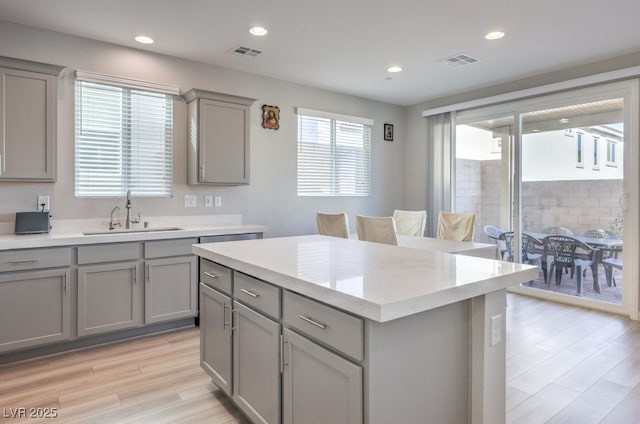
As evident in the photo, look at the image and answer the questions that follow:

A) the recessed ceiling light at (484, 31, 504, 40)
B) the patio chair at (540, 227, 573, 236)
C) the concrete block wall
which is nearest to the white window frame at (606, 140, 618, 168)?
the concrete block wall

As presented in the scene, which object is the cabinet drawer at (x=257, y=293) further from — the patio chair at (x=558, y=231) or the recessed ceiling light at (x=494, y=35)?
the patio chair at (x=558, y=231)

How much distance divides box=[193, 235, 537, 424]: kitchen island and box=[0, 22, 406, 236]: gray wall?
2235 mm

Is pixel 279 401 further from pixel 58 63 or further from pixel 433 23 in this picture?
pixel 58 63

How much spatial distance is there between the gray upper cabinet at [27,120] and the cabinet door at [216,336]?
187 cm

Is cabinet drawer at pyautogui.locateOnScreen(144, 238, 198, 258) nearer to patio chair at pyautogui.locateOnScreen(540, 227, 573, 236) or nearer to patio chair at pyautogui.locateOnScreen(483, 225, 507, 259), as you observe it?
patio chair at pyautogui.locateOnScreen(483, 225, 507, 259)

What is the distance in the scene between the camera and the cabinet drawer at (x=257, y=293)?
160 cm

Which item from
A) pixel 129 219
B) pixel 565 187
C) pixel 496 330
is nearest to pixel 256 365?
pixel 496 330

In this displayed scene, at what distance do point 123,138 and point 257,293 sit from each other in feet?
8.74

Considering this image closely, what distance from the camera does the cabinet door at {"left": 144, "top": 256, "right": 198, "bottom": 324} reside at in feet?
10.5

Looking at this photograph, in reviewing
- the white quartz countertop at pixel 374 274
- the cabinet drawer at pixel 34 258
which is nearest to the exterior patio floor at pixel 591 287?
the white quartz countertop at pixel 374 274

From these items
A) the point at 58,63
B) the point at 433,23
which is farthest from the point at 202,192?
the point at 433,23

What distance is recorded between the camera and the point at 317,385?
4.50 ft

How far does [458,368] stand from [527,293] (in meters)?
3.76

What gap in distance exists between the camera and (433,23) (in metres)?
3.08
